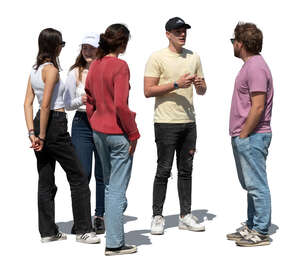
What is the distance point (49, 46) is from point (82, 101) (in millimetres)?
745

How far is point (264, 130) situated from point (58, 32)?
249 cm

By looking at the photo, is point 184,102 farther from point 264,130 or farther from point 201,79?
point 264,130

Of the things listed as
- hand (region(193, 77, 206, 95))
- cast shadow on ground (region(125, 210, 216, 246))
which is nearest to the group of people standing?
hand (region(193, 77, 206, 95))

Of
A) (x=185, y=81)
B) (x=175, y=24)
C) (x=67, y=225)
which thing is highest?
(x=175, y=24)

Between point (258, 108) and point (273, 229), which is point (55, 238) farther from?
point (258, 108)

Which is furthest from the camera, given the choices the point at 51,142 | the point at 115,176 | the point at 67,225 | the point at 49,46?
the point at 67,225

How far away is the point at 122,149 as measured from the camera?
6.83 m

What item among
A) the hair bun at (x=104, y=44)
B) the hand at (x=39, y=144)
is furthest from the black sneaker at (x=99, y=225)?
the hair bun at (x=104, y=44)

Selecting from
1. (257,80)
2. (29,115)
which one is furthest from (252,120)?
(29,115)

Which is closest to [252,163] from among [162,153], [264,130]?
[264,130]

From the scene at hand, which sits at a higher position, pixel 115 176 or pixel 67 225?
pixel 115 176

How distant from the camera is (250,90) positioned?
708 cm

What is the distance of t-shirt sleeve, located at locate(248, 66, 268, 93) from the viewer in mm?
7031

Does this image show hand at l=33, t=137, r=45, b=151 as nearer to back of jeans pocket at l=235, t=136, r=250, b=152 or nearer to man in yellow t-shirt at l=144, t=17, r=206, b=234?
man in yellow t-shirt at l=144, t=17, r=206, b=234
